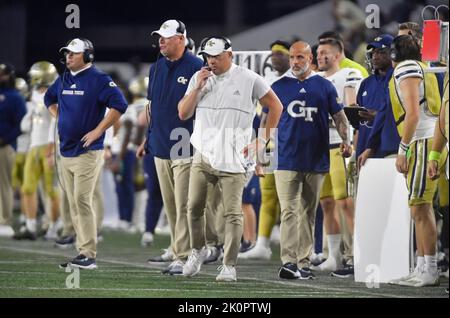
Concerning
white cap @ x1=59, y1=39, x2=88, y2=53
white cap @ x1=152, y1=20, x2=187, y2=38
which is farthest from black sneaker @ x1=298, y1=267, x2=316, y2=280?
white cap @ x1=59, y1=39, x2=88, y2=53

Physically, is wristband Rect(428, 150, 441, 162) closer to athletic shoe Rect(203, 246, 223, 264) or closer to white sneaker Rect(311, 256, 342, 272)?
white sneaker Rect(311, 256, 342, 272)

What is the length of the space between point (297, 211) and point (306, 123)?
747 millimetres

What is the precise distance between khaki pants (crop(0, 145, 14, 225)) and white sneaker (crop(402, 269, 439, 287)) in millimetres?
7576

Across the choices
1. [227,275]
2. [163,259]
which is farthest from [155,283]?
[163,259]

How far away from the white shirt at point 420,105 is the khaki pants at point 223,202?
1.39 meters

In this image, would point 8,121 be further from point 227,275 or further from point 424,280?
point 424,280

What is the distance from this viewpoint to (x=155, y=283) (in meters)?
11.3

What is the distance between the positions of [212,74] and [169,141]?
4.02 feet

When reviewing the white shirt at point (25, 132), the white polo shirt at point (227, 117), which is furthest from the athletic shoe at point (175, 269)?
the white shirt at point (25, 132)

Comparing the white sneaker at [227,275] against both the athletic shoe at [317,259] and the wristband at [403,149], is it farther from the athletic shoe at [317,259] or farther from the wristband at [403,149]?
the athletic shoe at [317,259]

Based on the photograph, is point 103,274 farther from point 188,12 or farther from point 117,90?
point 188,12

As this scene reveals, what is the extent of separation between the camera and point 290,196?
11867mm
